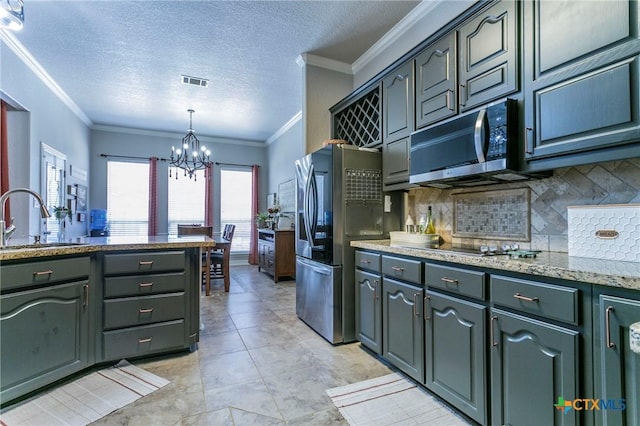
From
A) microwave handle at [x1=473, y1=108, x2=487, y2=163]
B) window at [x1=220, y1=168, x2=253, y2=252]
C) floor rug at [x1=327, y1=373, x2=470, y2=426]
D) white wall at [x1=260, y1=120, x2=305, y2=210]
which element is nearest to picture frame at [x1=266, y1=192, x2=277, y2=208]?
white wall at [x1=260, y1=120, x2=305, y2=210]

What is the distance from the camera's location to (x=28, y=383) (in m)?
1.86

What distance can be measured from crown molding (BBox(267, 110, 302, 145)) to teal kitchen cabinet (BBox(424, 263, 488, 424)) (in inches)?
171

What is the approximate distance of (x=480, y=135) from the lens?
68.9 inches

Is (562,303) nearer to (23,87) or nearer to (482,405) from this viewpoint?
(482,405)

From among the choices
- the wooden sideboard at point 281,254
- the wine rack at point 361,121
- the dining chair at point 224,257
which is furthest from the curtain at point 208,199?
the wine rack at point 361,121

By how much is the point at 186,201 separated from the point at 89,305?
4842 millimetres

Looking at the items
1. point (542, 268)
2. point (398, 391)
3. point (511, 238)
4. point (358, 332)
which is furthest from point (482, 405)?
point (358, 332)

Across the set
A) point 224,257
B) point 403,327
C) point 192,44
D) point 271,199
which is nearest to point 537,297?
point 403,327

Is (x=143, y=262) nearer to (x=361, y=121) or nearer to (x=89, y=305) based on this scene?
(x=89, y=305)

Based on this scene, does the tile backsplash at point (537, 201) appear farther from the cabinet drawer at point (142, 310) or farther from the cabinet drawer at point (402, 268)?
the cabinet drawer at point (142, 310)

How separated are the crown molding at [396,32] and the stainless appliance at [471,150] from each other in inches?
50.9

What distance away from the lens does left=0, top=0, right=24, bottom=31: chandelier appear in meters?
1.72

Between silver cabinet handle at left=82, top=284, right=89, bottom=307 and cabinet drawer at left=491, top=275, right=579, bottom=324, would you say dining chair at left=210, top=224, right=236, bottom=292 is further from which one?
cabinet drawer at left=491, top=275, right=579, bottom=324

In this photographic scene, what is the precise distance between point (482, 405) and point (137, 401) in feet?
6.37
